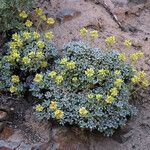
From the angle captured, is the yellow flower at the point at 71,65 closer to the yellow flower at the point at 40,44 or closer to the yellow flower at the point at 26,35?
the yellow flower at the point at 40,44

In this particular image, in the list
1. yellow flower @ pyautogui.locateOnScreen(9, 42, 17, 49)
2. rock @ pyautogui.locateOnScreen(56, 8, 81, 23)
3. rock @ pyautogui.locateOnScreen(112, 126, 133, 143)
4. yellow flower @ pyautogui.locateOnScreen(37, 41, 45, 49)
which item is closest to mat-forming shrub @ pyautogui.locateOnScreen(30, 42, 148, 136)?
rock @ pyautogui.locateOnScreen(112, 126, 133, 143)

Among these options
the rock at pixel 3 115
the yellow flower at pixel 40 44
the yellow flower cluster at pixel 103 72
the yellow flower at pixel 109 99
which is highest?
the yellow flower cluster at pixel 103 72

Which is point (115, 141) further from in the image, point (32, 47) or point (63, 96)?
point (32, 47)

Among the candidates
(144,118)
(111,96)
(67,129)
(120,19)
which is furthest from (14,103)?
(120,19)

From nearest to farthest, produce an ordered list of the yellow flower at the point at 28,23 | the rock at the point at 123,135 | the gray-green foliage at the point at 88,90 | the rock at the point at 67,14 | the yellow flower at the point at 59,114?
the yellow flower at the point at 59,114
the gray-green foliage at the point at 88,90
the rock at the point at 123,135
the yellow flower at the point at 28,23
the rock at the point at 67,14

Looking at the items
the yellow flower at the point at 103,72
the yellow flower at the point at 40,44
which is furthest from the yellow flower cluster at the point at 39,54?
the yellow flower at the point at 103,72

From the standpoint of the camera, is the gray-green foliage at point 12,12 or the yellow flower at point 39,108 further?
the gray-green foliage at point 12,12

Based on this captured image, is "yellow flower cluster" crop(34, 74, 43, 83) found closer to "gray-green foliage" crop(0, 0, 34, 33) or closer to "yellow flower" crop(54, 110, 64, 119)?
"yellow flower" crop(54, 110, 64, 119)
